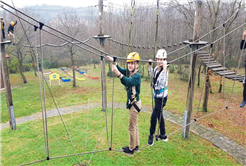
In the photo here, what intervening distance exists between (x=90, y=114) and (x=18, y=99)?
5.63 meters

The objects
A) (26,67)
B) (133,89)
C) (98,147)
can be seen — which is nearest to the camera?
(133,89)

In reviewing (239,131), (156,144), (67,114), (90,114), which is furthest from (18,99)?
(239,131)

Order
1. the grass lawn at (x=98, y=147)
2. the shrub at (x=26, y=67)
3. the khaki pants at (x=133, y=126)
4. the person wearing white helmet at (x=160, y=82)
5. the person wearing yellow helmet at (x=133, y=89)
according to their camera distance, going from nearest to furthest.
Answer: the person wearing yellow helmet at (x=133, y=89)
the khaki pants at (x=133, y=126)
the person wearing white helmet at (x=160, y=82)
the grass lawn at (x=98, y=147)
the shrub at (x=26, y=67)

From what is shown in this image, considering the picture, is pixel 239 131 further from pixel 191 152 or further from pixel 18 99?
pixel 18 99

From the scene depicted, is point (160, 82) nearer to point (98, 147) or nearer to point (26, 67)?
point (98, 147)

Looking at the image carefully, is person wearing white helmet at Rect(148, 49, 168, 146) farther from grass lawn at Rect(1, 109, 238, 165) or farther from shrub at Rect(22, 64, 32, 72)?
shrub at Rect(22, 64, 32, 72)

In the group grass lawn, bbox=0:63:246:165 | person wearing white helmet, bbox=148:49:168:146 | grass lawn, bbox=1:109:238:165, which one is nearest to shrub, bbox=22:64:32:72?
grass lawn, bbox=0:63:246:165

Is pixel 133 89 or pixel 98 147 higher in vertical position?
pixel 133 89

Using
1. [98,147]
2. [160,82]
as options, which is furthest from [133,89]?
[98,147]

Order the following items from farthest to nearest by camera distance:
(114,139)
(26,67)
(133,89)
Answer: (26,67) → (114,139) → (133,89)

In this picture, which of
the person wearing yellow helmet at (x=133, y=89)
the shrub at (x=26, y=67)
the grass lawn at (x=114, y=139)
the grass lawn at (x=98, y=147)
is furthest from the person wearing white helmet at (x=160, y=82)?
the shrub at (x=26, y=67)

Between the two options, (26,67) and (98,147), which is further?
(26,67)

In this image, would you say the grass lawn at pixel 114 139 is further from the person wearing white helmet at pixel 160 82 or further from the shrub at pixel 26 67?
the shrub at pixel 26 67

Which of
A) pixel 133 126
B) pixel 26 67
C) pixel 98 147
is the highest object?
pixel 26 67
